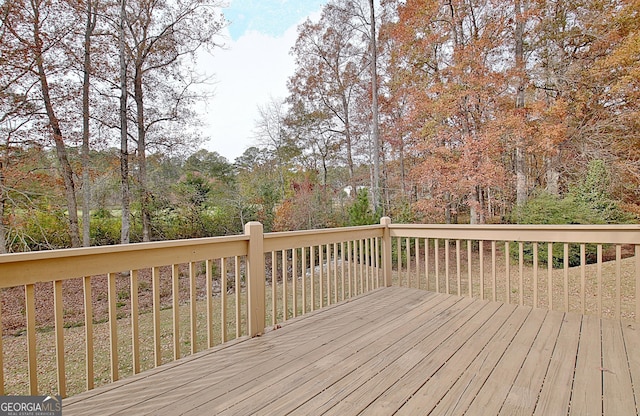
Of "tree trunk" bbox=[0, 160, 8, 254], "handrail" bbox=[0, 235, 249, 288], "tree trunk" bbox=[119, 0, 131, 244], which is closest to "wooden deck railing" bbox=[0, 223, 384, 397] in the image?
"handrail" bbox=[0, 235, 249, 288]

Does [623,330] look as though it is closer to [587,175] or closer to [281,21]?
[587,175]

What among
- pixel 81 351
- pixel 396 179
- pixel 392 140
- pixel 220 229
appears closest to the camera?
pixel 81 351

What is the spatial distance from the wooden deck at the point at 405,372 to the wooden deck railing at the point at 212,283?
0.64 ft

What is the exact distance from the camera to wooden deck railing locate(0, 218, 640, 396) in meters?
1.56

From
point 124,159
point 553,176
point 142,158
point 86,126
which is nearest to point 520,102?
point 553,176

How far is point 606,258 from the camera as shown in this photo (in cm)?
754

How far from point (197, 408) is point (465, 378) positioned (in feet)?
4.80

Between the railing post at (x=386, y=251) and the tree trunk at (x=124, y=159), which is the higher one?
the tree trunk at (x=124, y=159)

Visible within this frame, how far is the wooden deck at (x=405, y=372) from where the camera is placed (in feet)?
4.82

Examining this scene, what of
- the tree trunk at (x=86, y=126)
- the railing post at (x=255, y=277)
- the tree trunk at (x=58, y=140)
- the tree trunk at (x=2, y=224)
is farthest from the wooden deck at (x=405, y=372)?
the tree trunk at (x=86, y=126)

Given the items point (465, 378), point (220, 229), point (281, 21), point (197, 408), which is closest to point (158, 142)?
point (220, 229)

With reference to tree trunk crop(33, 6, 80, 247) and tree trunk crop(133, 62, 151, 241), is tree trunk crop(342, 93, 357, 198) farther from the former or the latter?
tree trunk crop(33, 6, 80, 247)

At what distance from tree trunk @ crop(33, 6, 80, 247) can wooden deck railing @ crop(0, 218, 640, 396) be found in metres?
1.82

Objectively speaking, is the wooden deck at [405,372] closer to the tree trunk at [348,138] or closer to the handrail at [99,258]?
the handrail at [99,258]
